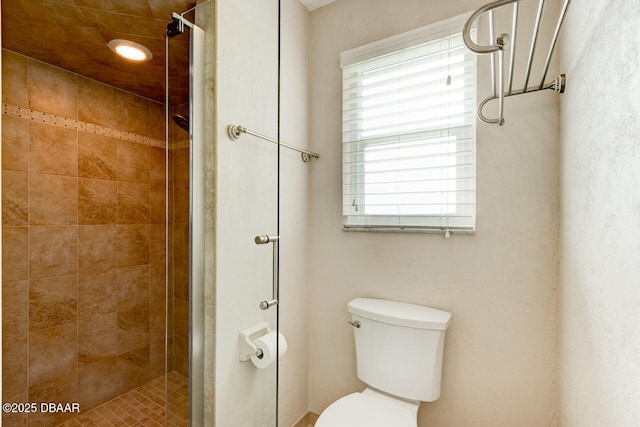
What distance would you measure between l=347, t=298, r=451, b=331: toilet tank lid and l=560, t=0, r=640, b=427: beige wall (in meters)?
0.43

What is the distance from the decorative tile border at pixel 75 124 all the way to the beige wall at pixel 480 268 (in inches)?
46.7

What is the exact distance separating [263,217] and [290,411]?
1.21 m

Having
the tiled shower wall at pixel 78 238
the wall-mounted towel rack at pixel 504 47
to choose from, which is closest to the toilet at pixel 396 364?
the wall-mounted towel rack at pixel 504 47

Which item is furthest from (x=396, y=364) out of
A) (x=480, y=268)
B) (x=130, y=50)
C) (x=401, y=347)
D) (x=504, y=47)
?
(x=130, y=50)

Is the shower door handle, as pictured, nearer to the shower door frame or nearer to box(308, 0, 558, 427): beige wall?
the shower door frame

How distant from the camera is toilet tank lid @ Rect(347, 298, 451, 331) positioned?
4.05 ft

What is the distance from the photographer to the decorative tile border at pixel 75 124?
133 cm

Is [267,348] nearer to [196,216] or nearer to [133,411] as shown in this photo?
[196,216]

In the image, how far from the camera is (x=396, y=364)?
1.29 metres

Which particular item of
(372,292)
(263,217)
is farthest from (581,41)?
(372,292)

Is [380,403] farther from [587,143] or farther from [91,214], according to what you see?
[91,214]

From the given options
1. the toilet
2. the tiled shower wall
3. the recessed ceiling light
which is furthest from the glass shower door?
the tiled shower wall

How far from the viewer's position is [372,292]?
1.52 metres

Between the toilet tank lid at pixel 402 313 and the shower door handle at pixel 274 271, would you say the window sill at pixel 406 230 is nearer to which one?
the toilet tank lid at pixel 402 313
